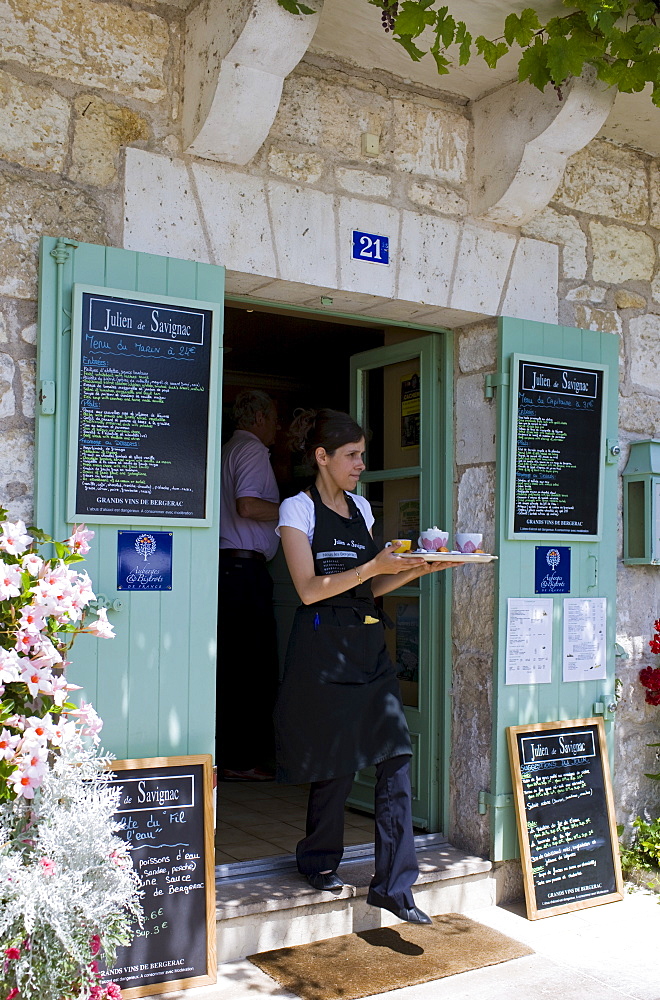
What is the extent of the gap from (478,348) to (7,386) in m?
2.06

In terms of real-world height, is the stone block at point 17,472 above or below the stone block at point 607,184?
below

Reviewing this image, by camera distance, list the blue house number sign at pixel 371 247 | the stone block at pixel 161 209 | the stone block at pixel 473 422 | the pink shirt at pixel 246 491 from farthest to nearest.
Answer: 1. the pink shirt at pixel 246 491
2. the stone block at pixel 473 422
3. the blue house number sign at pixel 371 247
4. the stone block at pixel 161 209

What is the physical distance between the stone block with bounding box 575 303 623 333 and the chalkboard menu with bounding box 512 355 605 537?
0.80ft

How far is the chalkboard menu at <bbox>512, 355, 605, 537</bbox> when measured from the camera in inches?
165

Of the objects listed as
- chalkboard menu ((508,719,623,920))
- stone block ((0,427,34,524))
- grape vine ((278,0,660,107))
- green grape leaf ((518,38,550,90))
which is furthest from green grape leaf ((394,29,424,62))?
chalkboard menu ((508,719,623,920))

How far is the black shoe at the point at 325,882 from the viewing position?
3631mm

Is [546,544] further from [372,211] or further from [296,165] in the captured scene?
[296,165]

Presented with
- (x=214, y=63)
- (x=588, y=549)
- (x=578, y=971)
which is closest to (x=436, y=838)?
(x=578, y=971)

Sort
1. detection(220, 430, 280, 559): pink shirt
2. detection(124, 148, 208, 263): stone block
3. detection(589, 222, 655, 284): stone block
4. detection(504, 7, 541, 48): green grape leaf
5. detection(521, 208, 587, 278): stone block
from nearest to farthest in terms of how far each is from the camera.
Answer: detection(124, 148, 208, 263): stone block < detection(504, 7, 541, 48): green grape leaf < detection(521, 208, 587, 278): stone block < detection(589, 222, 655, 284): stone block < detection(220, 430, 280, 559): pink shirt

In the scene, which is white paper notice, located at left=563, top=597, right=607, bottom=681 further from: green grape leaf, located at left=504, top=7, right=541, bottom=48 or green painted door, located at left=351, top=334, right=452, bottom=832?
green grape leaf, located at left=504, top=7, right=541, bottom=48

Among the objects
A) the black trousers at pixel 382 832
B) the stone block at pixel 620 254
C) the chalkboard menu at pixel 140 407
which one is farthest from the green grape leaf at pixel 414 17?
the black trousers at pixel 382 832

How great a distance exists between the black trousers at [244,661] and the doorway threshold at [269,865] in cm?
138

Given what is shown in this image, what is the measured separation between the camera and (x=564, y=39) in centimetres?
354

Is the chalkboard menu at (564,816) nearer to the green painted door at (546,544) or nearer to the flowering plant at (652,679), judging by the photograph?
the green painted door at (546,544)
